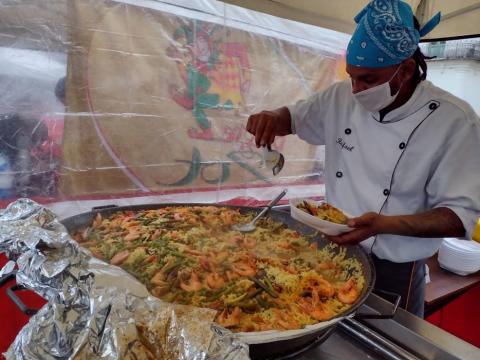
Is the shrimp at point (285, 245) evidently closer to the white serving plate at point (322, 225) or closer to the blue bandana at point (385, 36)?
Result: the white serving plate at point (322, 225)

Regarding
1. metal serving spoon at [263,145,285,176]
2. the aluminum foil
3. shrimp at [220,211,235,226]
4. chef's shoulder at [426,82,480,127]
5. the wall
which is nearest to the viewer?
the aluminum foil

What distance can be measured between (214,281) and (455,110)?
4.08 feet

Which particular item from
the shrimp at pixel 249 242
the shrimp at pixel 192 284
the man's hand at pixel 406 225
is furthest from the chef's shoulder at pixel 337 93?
the shrimp at pixel 192 284

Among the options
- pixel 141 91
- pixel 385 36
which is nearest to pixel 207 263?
pixel 385 36

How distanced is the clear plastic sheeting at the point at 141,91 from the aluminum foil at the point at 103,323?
1.26 metres

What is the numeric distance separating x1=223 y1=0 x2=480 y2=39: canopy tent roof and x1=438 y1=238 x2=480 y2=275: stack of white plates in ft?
4.70

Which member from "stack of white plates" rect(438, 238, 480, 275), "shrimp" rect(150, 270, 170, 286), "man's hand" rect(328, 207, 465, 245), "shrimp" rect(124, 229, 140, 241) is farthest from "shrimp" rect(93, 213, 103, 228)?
"stack of white plates" rect(438, 238, 480, 275)

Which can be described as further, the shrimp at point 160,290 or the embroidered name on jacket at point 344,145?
the embroidered name on jacket at point 344,145

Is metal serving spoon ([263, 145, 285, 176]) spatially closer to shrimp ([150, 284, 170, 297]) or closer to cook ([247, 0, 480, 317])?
cook ([247, 0, 480, 317])

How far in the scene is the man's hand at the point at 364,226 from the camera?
4.38 ft

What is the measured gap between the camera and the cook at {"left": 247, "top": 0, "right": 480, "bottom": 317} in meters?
1.44

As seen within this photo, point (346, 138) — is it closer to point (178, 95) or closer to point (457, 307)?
point (178, 95)

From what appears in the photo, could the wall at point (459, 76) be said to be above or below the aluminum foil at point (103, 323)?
above

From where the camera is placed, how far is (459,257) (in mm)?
2541
